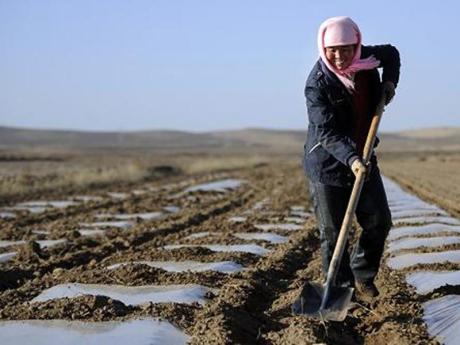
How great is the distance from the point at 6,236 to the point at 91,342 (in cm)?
625

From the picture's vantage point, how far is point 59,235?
10.3 meters

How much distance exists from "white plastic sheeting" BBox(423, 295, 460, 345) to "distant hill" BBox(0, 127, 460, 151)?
128 meters

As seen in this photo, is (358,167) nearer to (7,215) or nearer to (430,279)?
(430,279)

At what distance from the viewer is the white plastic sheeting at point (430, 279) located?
5.98 m

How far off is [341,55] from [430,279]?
6.98ft

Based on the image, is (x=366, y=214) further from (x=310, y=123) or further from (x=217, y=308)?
(x=217, y=308)

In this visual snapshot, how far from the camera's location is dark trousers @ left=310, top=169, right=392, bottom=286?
207 inches

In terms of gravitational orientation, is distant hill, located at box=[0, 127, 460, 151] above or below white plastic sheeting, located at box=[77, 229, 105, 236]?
below

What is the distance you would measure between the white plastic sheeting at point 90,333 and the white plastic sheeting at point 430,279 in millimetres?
2086

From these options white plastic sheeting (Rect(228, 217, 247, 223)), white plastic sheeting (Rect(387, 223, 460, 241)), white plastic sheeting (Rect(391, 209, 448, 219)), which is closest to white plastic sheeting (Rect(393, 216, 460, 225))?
white plastic sheeting (Rect(391, 209, 448, 219))

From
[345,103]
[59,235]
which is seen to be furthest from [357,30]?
[59,235]

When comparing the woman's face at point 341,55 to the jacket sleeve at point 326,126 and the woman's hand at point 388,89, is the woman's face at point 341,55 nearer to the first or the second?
the jacket sleeve at point 326,126

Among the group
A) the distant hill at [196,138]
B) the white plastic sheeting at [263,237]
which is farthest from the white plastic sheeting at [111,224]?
the distant hill at [196,138]

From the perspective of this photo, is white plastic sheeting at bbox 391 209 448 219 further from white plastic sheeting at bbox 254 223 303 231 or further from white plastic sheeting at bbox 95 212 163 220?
white plastic sheeting at bbox 95 212 163 220
